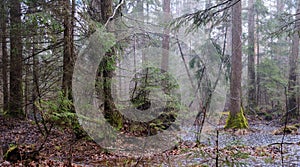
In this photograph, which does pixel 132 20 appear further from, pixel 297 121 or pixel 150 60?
pixel 297 121

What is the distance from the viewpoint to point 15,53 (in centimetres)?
679

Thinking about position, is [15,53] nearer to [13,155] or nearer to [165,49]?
[13,155]

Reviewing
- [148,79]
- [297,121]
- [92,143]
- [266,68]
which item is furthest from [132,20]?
[266,68]

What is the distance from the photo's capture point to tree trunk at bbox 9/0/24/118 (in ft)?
20.6

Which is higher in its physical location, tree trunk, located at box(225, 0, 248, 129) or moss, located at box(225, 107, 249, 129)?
tree trunk, located at box(225, 0, 248, 129)

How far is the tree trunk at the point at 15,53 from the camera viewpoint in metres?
6.27

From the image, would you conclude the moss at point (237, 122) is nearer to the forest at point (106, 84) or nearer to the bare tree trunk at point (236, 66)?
the bare tree trunk at point (236, 66)

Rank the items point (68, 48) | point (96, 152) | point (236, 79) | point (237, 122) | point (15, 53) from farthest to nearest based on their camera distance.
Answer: point (236, 79) < point (237, 122) < point (15, 53) < point (68, 48) < point (96, 152)

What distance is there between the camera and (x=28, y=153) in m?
4.14

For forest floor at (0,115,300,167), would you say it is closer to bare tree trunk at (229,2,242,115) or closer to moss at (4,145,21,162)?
moss at (4,145,21,162)

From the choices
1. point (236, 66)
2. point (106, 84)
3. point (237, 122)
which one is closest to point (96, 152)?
point (106, 84)

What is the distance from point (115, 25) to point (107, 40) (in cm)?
90

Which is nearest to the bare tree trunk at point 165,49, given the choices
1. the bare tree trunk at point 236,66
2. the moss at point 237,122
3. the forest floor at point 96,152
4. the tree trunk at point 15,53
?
the forest floor at point 96,152

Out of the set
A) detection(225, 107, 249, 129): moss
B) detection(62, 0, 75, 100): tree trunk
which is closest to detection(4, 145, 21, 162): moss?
detection(62, 0, 75, 100): tree trunk
